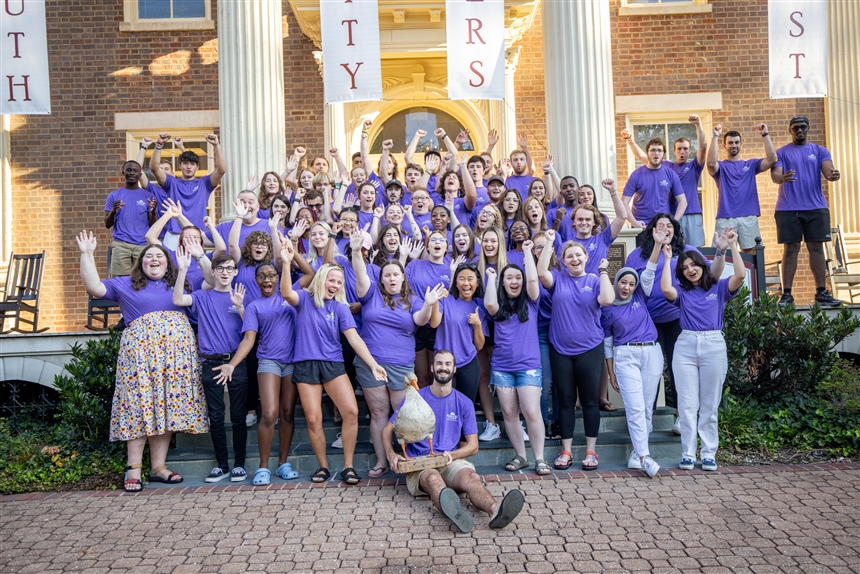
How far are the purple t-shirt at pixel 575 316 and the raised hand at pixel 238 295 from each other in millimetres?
2614

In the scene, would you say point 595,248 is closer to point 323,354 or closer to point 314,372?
point 323,354

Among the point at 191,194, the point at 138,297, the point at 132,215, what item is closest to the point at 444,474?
the point at 138,297

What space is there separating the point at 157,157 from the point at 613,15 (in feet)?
26.1

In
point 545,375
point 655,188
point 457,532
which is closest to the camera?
point 457,532

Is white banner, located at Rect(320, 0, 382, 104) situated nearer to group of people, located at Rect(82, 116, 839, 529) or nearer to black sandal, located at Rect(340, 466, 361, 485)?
group of people, located at Rect(82, 116, 839, 529)

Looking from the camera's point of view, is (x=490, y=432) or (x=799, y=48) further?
(x=799, y=48)

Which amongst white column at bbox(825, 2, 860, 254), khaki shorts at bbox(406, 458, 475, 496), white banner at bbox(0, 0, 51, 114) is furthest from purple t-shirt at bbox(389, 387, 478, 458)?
white column at bbox(825, 2, 860, 254)

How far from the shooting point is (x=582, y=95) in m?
9.81

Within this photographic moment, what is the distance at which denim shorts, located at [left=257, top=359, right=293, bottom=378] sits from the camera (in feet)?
22.7

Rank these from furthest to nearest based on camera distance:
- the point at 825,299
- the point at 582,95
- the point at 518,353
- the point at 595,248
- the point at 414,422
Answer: the point at 582,95
the point at 825,299
the point at 595,248
the point at 518,353
the point at 414,422

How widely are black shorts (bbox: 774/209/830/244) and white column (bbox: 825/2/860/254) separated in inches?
149

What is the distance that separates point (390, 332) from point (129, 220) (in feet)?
13.2

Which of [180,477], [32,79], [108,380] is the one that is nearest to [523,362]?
[180,477]

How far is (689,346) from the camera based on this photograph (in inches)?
275
